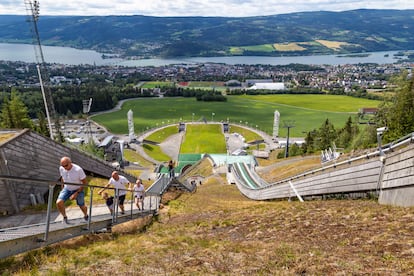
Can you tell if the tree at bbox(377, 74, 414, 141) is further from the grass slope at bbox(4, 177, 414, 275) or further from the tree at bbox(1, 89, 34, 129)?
the tree at bbox(1, 89, 34, 129)

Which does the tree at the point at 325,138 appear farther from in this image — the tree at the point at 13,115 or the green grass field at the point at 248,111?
the tree at the point at 13,115

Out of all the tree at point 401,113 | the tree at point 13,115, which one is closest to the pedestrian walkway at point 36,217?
the tree at point 401,113

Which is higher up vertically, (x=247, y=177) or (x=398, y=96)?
(x=398, y=96)

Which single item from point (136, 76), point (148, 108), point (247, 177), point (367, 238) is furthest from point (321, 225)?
point (136, 76)

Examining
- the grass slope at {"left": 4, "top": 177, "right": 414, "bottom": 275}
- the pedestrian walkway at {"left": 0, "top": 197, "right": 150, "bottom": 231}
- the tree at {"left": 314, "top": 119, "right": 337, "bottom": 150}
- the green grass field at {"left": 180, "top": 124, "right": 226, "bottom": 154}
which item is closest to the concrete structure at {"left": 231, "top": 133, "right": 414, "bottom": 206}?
the grass slope at {"left": 4, "top": 177, "right": 414, "bottom": 275}

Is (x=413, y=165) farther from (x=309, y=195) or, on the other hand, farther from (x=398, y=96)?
(x=398, y=96)

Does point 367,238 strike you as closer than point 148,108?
Yes

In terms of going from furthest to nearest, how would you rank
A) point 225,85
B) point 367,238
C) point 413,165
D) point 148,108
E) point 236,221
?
point 225,85 < point 148,108 < point 236,221 < point 413,165 < point 367,238

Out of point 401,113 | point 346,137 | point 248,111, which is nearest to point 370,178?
point 401,113
